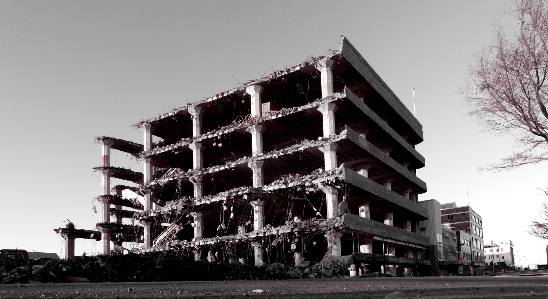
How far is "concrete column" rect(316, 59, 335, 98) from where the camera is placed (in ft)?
123

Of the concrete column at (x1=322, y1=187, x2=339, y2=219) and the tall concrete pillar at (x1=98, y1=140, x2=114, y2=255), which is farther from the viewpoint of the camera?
the tall concrete pillar at (x1=98, y1=140, x2=114, y2=255)

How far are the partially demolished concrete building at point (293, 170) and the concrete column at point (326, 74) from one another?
73 millimetres

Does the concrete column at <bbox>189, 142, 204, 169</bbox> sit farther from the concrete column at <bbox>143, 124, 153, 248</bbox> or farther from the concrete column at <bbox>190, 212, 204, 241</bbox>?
the concrete column at <bbox>143, 124, 153, 248</bbox>

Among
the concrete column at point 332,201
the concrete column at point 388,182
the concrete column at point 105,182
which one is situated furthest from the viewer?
the concrete column at point 105,182

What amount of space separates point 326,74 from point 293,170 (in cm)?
1181

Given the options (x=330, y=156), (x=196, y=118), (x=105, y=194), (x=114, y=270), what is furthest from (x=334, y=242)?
(x=105, y=194)

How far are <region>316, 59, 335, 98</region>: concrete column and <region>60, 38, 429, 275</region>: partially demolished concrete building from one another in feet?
0.24

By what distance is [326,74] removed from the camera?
37.8m

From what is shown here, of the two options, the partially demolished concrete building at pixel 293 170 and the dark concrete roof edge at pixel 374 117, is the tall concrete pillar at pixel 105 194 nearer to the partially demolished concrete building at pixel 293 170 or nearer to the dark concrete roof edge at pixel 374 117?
the partially demolished concrete building at pixel 293 170

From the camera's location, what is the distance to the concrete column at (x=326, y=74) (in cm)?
3756

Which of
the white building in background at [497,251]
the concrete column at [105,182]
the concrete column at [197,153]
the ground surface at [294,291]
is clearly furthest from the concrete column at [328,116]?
the white building in background at [497,251]

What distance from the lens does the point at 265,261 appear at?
4225 cm

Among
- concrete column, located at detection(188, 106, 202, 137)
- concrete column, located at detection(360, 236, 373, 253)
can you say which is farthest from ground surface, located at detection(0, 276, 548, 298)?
concrete column, located at detection(188, 106, 202, 137)

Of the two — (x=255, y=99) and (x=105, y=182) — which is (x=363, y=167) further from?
(x=105, y=182)
